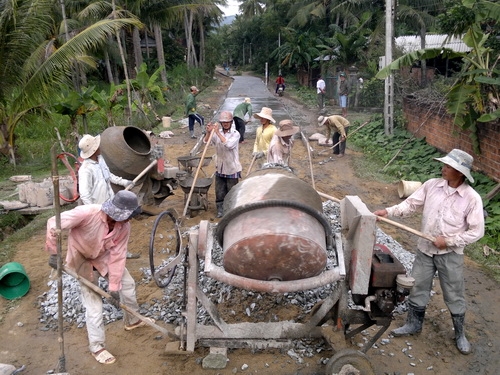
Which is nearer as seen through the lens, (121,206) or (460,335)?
(121,206)

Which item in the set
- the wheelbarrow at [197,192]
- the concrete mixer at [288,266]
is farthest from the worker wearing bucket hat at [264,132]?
the concrete mixer at [288,266]

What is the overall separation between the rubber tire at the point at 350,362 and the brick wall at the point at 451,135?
577 centimetres

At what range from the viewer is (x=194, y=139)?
14.4m

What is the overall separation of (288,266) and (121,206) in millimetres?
1482

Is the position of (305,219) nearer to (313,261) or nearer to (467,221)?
(313,261)

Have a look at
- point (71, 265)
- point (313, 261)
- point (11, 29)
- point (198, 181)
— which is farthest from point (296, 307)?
point (11, 29)

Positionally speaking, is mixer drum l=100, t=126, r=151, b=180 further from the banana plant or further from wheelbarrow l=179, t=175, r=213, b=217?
the banana plant

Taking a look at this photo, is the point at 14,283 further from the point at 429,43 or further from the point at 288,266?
the point at 429,43

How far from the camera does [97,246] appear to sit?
383 cm

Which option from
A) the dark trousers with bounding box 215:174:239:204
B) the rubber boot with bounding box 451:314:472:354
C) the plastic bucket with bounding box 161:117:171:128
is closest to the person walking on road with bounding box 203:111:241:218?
the dark trousers with bounding box 215:174:239:204

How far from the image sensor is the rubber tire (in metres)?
3.56

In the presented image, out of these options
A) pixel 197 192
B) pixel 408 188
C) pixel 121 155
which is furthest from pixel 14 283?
pixel 408 188

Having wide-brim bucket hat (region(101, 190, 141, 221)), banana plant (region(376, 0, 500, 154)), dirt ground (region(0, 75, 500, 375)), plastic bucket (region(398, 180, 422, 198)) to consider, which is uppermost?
banana plant (region(376, 0, 500, 154))

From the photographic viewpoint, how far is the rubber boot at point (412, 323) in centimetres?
436
